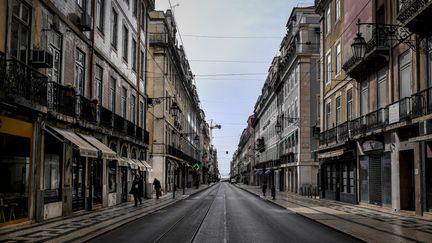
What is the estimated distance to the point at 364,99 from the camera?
1233 inches

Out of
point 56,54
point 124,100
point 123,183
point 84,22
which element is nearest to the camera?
point 56,54

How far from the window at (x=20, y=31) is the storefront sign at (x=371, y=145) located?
17592 millimetres

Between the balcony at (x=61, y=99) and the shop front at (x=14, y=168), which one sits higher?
the balcony at (x=61, y=99)

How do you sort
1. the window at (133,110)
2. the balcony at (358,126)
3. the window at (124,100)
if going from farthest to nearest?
the window at (133,110) → the window at (124,100) → the balcony at (358,126)

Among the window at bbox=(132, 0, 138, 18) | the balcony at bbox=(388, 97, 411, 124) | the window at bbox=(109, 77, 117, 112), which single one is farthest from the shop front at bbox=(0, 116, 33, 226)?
the window at bbox=(132, 0, 138, 18)

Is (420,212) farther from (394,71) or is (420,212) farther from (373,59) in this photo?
(373,59)

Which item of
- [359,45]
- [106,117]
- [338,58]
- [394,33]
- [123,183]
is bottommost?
[123,183]

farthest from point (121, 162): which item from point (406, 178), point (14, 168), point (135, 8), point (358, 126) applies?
point (406, 178)

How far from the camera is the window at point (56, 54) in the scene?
21453 mm

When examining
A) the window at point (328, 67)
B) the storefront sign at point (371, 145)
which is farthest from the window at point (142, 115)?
the storefront sign at point (371, 145)

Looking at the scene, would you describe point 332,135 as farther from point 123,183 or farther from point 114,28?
point 114,28

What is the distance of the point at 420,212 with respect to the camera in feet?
73.8

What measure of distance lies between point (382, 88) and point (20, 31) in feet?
59.8

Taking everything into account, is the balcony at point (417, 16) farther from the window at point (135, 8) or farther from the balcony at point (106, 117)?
the window at point (135, 8)
